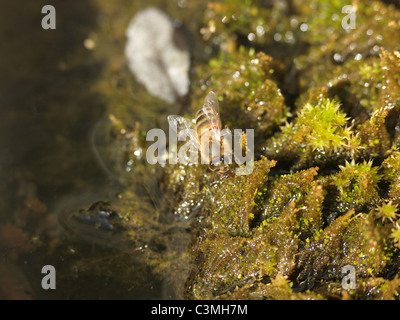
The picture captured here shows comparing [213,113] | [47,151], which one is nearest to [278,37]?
[213,113]

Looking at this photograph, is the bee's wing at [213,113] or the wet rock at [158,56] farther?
the wet rock at [158,56]

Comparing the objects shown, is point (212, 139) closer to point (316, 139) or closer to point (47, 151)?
point (316, 139)

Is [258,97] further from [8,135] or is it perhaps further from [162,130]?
[8,135]

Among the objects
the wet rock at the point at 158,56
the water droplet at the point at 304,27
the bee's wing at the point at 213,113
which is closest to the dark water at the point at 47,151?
the wet rock at the point at 158,56

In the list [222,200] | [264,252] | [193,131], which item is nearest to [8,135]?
[193,131]

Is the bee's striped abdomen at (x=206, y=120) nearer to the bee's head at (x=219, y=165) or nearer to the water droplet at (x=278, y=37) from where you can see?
the bee's head at (x=219, y=165)

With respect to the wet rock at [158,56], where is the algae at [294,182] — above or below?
below

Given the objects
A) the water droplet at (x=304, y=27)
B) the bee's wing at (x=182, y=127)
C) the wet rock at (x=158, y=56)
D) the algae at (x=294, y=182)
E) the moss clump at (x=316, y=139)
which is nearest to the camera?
the algae at (x=294, y=182)

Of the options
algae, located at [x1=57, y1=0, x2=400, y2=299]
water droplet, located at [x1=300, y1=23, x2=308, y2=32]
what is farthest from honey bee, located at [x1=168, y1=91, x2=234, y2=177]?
water droplet, located at [x1=300, y1=23, x2=308, y2=32]
